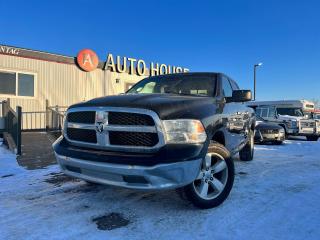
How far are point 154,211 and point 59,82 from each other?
428 inches

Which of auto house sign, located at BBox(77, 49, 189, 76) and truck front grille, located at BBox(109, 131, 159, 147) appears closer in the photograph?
truck front grille, located at BBox(109, 131, 159, 147)

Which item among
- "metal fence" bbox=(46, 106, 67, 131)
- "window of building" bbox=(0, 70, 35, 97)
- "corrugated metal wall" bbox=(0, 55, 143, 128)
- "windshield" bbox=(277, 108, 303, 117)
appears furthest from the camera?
"windshield" bbox=(277, 108, 303, 117)

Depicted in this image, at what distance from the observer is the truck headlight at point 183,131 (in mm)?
Answer: 3391

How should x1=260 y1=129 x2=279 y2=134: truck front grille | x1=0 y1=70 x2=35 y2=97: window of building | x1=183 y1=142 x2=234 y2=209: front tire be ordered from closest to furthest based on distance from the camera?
x1=183 y1=142 x2=234 y2=209: front tire, x1=0 y1=70 x2=35 y2=97: window of building, x1=260 y1=129 x2=279 y2=134: truck front grille

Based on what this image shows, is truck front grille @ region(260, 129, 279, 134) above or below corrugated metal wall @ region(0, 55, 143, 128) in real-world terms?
below

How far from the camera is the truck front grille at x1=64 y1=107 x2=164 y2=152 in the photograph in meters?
3.37

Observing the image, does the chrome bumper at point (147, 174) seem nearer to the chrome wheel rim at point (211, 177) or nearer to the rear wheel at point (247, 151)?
the chrome wheel rim at point (211, 177)

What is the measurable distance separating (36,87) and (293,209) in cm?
1121

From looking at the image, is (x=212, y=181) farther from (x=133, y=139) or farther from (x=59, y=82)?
(x=59, y=82)

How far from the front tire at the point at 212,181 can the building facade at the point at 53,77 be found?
396 inches

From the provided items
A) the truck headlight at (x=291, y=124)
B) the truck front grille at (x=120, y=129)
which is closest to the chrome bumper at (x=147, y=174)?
the truck front grille at (x=120, y=129)

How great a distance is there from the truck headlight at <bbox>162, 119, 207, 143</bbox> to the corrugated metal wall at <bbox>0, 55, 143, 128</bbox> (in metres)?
10.1

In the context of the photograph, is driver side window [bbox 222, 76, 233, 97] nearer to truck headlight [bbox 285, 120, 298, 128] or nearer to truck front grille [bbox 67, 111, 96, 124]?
truck front grille [bbox 67, 111, 96, 124]

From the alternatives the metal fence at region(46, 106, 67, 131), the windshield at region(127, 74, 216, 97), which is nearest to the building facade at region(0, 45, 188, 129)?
the metal fence at region(46, 106, 67, 131)
